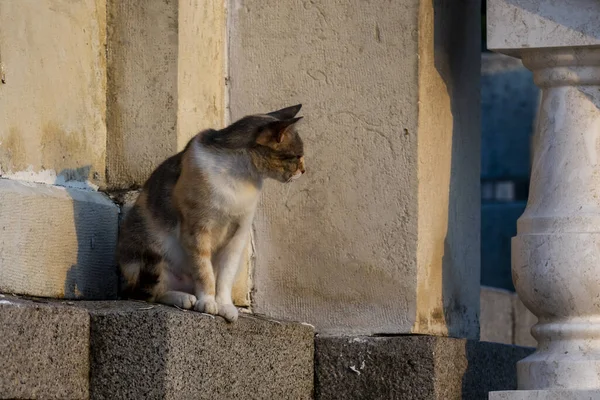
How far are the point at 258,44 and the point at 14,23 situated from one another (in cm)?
103

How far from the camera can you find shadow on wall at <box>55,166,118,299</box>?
15.7 feet

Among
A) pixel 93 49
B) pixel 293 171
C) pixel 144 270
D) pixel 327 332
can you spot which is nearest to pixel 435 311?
pixel 327 332

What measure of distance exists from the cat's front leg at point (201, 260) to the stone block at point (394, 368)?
1.86ft

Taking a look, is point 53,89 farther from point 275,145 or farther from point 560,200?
point 560,200

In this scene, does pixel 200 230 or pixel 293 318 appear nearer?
pixel 200 230

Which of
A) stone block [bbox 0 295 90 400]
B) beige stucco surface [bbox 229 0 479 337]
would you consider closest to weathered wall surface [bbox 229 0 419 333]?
beige stucco surface [bbox 229 0 479 337]

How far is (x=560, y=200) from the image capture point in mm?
4641

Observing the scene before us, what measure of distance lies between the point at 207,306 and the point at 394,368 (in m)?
0.79

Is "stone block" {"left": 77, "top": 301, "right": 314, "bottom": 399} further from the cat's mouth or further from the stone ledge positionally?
the stone ledge

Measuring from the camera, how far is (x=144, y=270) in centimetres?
475

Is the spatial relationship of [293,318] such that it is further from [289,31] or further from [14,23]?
[14,23]

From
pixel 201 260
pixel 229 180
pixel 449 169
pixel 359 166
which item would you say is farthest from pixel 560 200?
pixel 201 260

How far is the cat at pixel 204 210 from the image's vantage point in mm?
4641

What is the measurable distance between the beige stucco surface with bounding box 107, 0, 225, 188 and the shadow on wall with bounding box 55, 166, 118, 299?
0.64 ft
